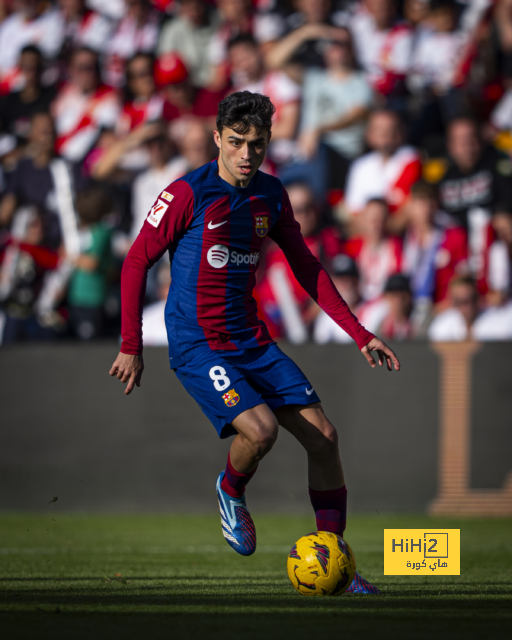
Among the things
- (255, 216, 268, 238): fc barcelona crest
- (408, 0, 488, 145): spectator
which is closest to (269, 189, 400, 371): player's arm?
(255, 216, 268, 238): fc barcelona crest

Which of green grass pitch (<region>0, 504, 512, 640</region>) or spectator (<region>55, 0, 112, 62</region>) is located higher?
spectator (<region>55, 0, 112, 62</region>)

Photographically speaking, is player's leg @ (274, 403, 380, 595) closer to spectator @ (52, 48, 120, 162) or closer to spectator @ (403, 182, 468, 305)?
spectator @ (403, 182, 468, 305)

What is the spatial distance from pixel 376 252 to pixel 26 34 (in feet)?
20.3

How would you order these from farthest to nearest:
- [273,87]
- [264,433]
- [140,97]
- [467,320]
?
[140,97] → [273,87] → [467,320] → [264,433]

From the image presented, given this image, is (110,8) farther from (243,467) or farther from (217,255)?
(243,467)

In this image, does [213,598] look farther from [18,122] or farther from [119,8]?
[119,8]

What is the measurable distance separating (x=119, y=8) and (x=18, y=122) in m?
2.13

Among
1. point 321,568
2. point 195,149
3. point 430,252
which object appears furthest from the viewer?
point 195,149

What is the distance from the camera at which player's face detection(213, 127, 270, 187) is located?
419 cm

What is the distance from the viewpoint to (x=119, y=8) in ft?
38.8

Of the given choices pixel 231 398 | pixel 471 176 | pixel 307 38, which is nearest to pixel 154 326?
pixel 471 176

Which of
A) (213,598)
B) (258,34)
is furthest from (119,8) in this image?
(213,598)

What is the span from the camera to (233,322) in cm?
436

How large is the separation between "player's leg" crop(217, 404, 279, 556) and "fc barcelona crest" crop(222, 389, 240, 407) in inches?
2.9
